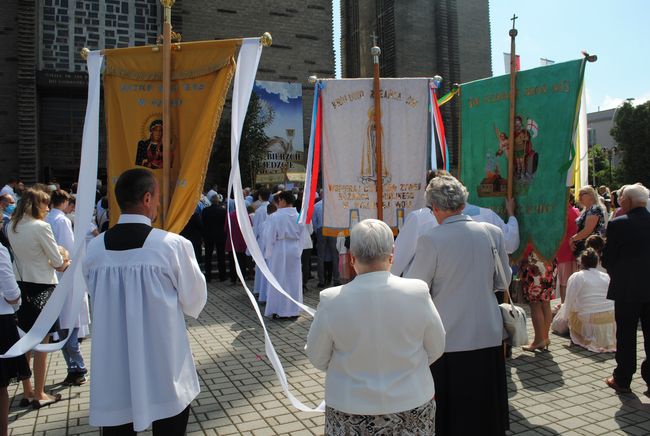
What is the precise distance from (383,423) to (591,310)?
4.94m

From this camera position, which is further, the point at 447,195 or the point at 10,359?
the point at 10,359

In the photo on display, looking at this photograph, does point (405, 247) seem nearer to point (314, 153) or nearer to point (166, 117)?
point (314, 153)

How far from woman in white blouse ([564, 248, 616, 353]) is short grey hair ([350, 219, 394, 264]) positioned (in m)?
4.86

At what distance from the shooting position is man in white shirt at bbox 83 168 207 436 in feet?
9.05

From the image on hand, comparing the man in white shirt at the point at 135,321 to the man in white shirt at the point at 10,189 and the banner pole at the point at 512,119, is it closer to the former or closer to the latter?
the banner pole at the point at 512,119

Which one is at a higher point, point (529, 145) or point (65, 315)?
point (529, 145)

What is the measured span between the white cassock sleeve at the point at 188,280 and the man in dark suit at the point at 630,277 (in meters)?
3.92

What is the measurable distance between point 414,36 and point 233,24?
876 centimetres

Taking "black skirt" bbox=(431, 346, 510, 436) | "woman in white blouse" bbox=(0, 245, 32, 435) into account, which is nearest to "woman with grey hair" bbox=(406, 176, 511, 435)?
"black skirt" bbox=(431, 346, 510, 436)

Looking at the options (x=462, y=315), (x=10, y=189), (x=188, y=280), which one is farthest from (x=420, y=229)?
(x=10, y=189)

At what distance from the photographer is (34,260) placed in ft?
16.1

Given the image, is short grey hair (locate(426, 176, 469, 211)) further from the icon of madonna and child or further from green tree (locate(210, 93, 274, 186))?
green tree (locate(210, 93, 274, 186))

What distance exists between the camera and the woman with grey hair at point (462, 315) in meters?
3.32

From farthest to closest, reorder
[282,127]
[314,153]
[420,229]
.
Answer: [282,127] < [314,153] < [420,229]
